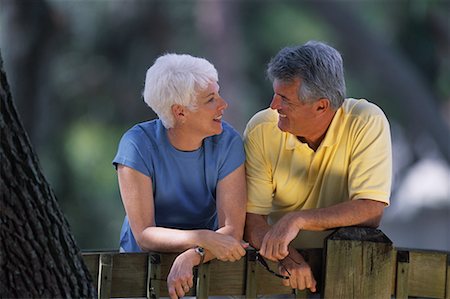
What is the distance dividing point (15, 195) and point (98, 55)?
52.5ft

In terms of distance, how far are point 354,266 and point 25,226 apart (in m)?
0.94

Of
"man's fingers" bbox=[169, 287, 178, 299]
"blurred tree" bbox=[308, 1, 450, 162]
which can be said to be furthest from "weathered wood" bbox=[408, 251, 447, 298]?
"blurred tree" bbox=[308, 1, 450, 162]

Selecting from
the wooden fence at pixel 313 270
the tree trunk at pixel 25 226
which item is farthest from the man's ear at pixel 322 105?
the tree trunk at pixel 25 226

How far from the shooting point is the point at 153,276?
339 centimetres

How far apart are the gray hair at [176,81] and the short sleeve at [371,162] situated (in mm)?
486

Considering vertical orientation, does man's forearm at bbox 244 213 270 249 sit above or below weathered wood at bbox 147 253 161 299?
above

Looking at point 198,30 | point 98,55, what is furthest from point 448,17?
point 98,55

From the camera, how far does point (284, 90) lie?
3.81m

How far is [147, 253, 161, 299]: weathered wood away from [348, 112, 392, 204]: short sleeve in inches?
25.7

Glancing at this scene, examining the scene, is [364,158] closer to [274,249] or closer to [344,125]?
[344,125]

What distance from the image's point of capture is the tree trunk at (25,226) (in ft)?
9.83

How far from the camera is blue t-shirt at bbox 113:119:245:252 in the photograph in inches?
147

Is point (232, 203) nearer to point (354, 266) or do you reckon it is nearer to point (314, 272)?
point (314, 272)

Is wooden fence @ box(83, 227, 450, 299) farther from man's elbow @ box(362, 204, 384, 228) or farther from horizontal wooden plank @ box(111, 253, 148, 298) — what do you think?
man's elbow @ box(362, 204, 384, 228)
